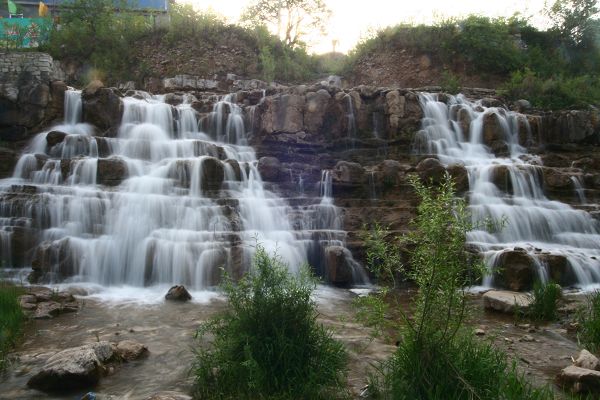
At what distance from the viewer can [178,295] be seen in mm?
8352

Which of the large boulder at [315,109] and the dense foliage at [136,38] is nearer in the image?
the large boulder at [315,109]

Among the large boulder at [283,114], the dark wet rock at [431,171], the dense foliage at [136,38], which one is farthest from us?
the dense foliage at [136,38]

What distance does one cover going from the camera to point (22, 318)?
624 centimetres

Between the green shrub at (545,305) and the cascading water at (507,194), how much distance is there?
55.3 inches

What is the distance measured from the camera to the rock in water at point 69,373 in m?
4.38

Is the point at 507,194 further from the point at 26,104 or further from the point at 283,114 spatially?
the point at 26,104

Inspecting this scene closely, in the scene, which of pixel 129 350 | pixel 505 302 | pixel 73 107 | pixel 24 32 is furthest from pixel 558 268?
pixel 24 32

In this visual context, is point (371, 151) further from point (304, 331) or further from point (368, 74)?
point (304, 331)

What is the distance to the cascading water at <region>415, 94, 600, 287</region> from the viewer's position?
10531 millimetres

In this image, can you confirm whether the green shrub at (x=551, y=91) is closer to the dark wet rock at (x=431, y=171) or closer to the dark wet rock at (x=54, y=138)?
the dark wet rock at (x=431, y=171)

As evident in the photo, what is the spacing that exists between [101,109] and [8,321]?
37.4ft

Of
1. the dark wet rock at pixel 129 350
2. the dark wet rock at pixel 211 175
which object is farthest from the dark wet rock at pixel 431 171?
the dark wet rock at pixel 129 350

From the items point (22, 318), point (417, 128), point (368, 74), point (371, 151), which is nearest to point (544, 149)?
point (417, 128)

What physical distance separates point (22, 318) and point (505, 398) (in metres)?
5.90
